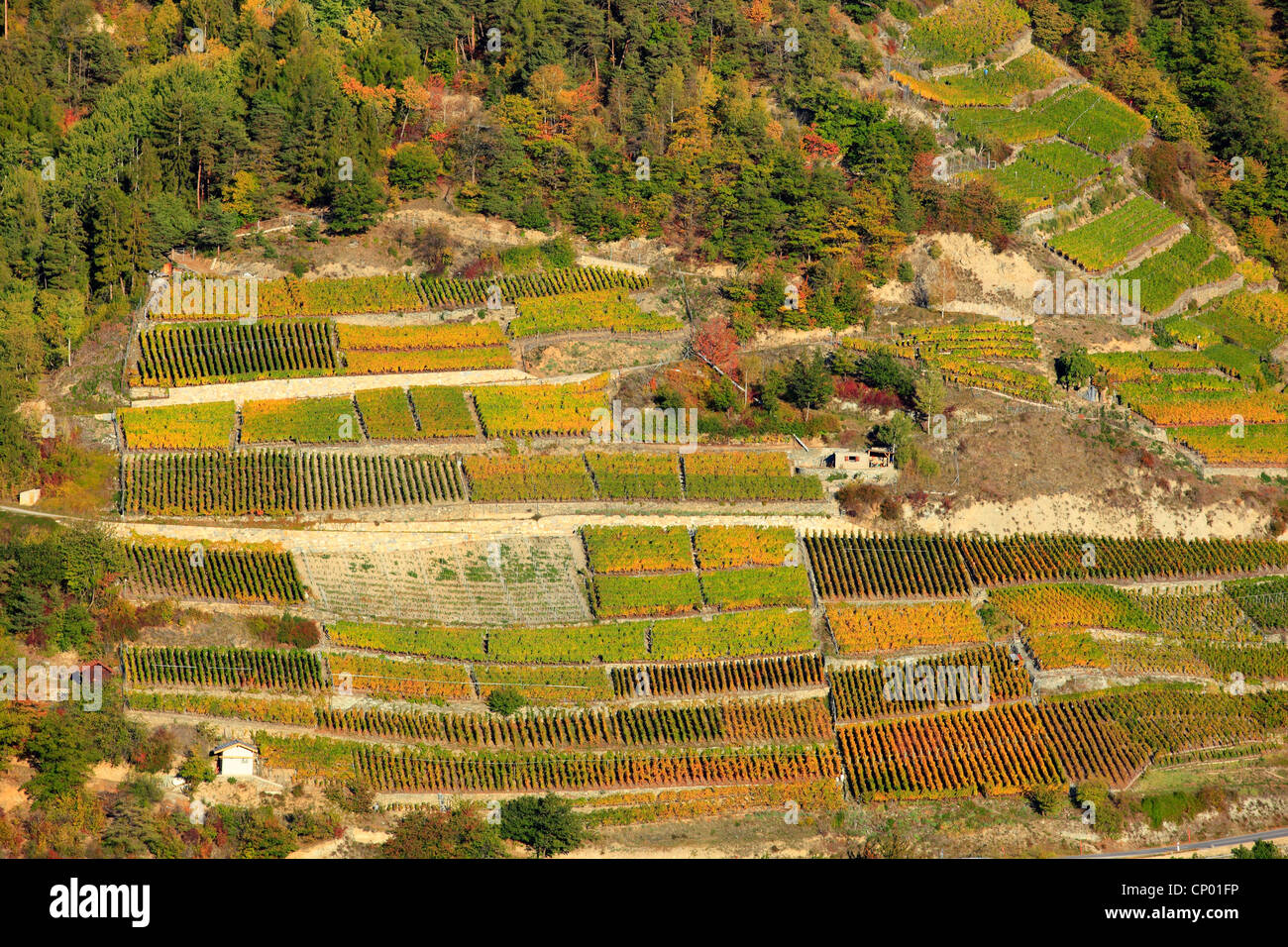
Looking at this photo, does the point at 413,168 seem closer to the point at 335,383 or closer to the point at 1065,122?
the point at 335,383

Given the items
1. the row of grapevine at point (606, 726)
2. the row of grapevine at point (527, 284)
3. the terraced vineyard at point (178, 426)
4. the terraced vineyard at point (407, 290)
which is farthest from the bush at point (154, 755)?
the row of grapevine at point (527, 284)

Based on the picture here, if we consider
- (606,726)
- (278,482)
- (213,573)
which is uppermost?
(278,482)

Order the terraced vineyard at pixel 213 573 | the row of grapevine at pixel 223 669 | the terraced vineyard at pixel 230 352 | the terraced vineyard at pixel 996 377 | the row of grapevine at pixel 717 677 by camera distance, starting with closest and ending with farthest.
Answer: the row of grapevine at pixel 223 669, the terraced vineyard at pixel 213 573, the row of grapevine at pixel 717 677, the terraced vineyard at pixel 230 352, the terraced vineyard at pixel 996 377

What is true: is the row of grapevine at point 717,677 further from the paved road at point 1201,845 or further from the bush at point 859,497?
the paved road at point 1201,845

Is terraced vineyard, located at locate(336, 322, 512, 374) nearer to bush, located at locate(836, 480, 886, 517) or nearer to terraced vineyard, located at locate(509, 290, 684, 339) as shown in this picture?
terraced vineyard, located at locate(509, 290, 684, 339)

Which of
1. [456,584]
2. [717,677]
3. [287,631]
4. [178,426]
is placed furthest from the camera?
[178,426]

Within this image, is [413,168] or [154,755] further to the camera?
[413,168]

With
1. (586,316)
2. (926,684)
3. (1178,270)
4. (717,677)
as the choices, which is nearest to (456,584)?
(717,677)
